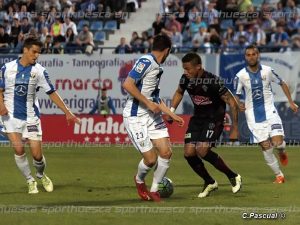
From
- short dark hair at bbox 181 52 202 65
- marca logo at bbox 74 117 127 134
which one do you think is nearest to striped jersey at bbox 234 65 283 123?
short dark hair at bbox 181 52 202 65

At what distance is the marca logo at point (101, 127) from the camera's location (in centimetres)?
2605

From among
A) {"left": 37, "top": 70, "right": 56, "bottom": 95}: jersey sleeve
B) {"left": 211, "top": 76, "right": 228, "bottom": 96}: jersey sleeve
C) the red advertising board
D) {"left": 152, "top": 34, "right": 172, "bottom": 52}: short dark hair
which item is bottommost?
the red advertising board

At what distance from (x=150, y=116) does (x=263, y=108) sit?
3.91 meters

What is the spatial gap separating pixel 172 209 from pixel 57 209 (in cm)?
158

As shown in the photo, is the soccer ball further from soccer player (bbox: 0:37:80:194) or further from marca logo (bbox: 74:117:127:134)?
marca logo (bbox: 74:117:127:134)

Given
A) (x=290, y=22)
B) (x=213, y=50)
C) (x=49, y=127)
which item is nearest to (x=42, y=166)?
(x=49, y=127)

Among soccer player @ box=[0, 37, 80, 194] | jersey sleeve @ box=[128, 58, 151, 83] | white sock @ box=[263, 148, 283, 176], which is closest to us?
jersey sleeve @ box=[128, 58, 151, 83]

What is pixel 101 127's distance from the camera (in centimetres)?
2616

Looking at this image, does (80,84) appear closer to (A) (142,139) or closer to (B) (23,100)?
(B) (23,100)

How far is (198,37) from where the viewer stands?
28.7 m

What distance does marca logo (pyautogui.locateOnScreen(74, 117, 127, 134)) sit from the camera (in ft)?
85.5

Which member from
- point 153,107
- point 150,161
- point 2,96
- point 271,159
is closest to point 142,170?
point 150,161

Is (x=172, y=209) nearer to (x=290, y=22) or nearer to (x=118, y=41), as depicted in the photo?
(x=290, y=22)

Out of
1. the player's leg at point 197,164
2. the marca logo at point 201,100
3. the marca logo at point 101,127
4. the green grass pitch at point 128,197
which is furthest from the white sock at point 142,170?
the marca logo at point 101,127
